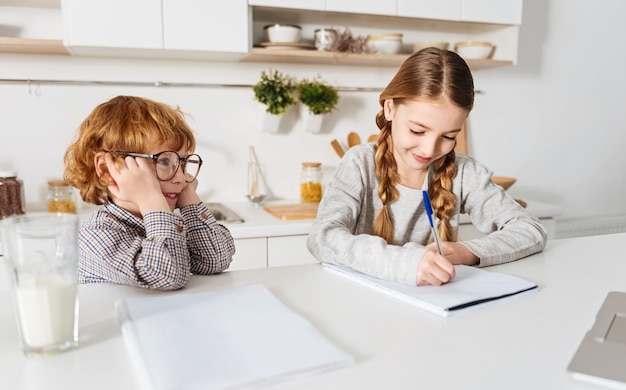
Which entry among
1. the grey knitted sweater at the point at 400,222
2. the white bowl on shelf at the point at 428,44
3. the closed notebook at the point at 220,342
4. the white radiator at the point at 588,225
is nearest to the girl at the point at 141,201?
the closed notebook at the point at 220,342

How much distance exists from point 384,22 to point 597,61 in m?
1.30

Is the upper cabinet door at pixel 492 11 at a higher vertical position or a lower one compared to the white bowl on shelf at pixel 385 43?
higher

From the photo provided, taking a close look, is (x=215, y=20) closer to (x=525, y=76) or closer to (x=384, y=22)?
(x=384, y=22)

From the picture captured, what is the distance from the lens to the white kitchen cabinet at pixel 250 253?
1.80m

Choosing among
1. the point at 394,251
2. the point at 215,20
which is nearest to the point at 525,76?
the point at 215,20

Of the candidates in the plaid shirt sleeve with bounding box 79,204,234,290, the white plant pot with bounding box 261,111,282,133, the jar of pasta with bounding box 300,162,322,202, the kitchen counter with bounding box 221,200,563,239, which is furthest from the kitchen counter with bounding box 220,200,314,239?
the plaid shirt sleeve with bounding box 79,204,234,290

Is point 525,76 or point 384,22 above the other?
point 384,22

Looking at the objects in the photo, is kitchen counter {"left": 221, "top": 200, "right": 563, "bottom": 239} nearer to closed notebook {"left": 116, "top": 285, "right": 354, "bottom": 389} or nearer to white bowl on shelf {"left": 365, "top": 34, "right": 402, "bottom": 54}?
white bowl on shelf {"left": 365, "top": 34, "right": 402, "bottom": 54}

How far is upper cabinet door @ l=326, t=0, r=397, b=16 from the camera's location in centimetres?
201

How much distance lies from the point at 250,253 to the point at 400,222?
654mm

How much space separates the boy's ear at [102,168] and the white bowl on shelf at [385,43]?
150 centimetres

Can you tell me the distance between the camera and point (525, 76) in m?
2.71

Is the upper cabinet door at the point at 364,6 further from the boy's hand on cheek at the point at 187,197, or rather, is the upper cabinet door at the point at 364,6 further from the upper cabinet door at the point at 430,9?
the boy's hand on cheek at the point at 187,197

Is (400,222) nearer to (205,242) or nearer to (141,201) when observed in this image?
(205,242)
